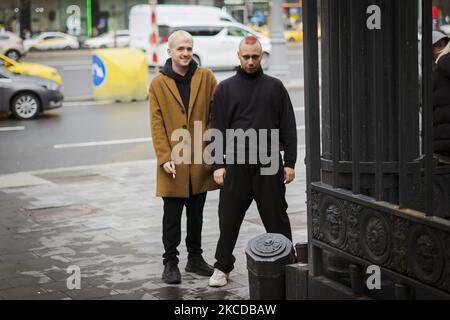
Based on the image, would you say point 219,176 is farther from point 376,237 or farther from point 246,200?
point 376,237

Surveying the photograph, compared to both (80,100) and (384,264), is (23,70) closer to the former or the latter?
(80,100)

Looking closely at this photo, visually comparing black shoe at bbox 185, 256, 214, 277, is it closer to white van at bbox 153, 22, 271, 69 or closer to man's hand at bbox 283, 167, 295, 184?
man's hand at bbox 283, 167, 295, 184

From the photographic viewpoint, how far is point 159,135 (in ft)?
20.1

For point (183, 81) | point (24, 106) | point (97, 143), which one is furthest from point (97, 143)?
point (183, 81)

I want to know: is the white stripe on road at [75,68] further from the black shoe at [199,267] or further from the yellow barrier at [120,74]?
the black shoe at [199,267]

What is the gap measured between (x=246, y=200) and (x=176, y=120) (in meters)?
0.79

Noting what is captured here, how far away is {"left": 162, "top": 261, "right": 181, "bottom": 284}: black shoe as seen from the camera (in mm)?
6137

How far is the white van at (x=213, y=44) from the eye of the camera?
29969mm

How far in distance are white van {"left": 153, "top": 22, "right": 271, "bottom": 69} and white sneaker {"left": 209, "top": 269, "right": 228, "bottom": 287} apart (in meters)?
23.3

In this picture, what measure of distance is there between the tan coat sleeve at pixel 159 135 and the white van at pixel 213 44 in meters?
23.0

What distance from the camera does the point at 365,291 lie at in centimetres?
466

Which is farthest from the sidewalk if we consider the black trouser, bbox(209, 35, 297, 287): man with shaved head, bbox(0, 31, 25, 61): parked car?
bbox(0, 31, 25, 61): parked car
